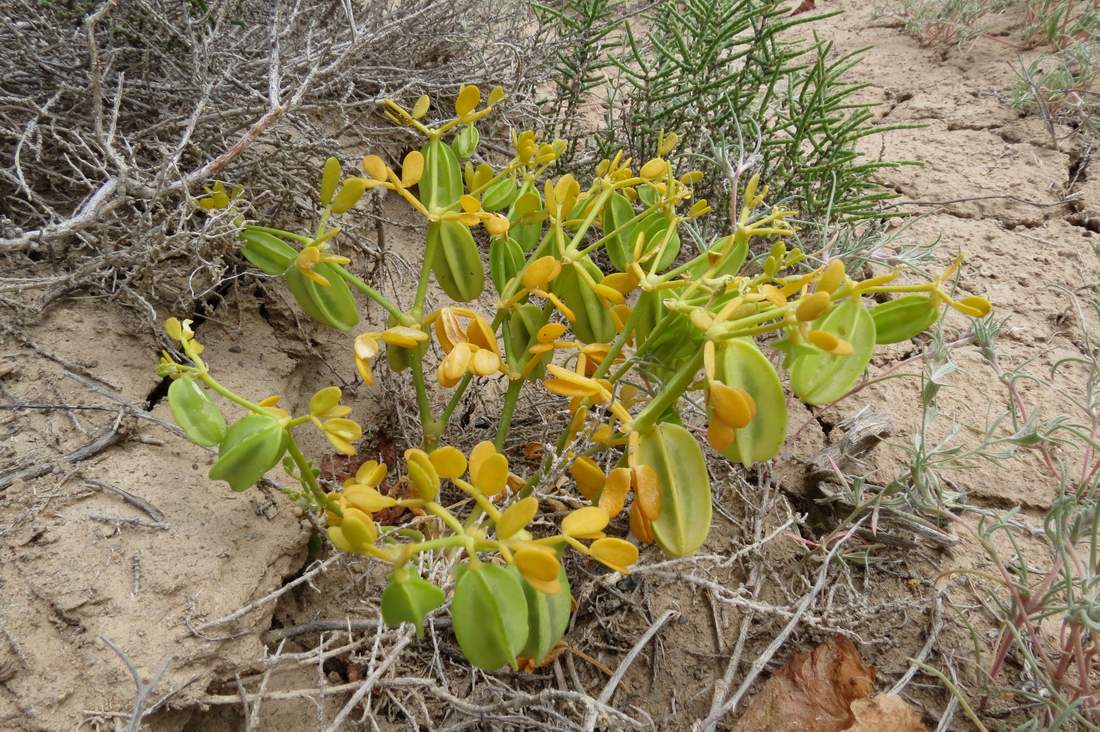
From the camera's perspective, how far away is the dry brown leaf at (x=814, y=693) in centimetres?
116

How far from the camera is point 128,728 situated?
0.89 m

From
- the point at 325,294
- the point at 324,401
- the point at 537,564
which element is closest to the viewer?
the point at 537,564

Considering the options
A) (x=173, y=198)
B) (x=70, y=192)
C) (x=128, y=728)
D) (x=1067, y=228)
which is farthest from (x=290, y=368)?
(x=1067, y=228)

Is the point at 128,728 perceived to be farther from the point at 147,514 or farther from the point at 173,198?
the point at 173,198

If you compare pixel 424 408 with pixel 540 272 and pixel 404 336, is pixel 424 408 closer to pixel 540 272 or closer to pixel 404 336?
pixel 404 336

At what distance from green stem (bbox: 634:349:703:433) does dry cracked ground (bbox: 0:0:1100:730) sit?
14.6 inches

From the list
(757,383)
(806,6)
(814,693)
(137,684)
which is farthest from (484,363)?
(806,6)

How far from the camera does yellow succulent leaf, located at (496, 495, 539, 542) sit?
29.5 inches

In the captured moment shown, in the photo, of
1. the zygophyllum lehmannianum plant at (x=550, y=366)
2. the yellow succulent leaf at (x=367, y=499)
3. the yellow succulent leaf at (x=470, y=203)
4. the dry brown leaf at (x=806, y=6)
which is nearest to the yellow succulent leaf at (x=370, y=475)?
the zygophyllum lehmannianum plant at (x=550, y=366)

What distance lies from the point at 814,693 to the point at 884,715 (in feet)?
0.35

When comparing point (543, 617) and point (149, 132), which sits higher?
point (149, 132)

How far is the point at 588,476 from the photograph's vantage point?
1.02 meters

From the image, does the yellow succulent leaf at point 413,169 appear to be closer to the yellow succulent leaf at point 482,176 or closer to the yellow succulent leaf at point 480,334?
the yellow succulent leaf at point 482,176

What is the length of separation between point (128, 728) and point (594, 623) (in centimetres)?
73
